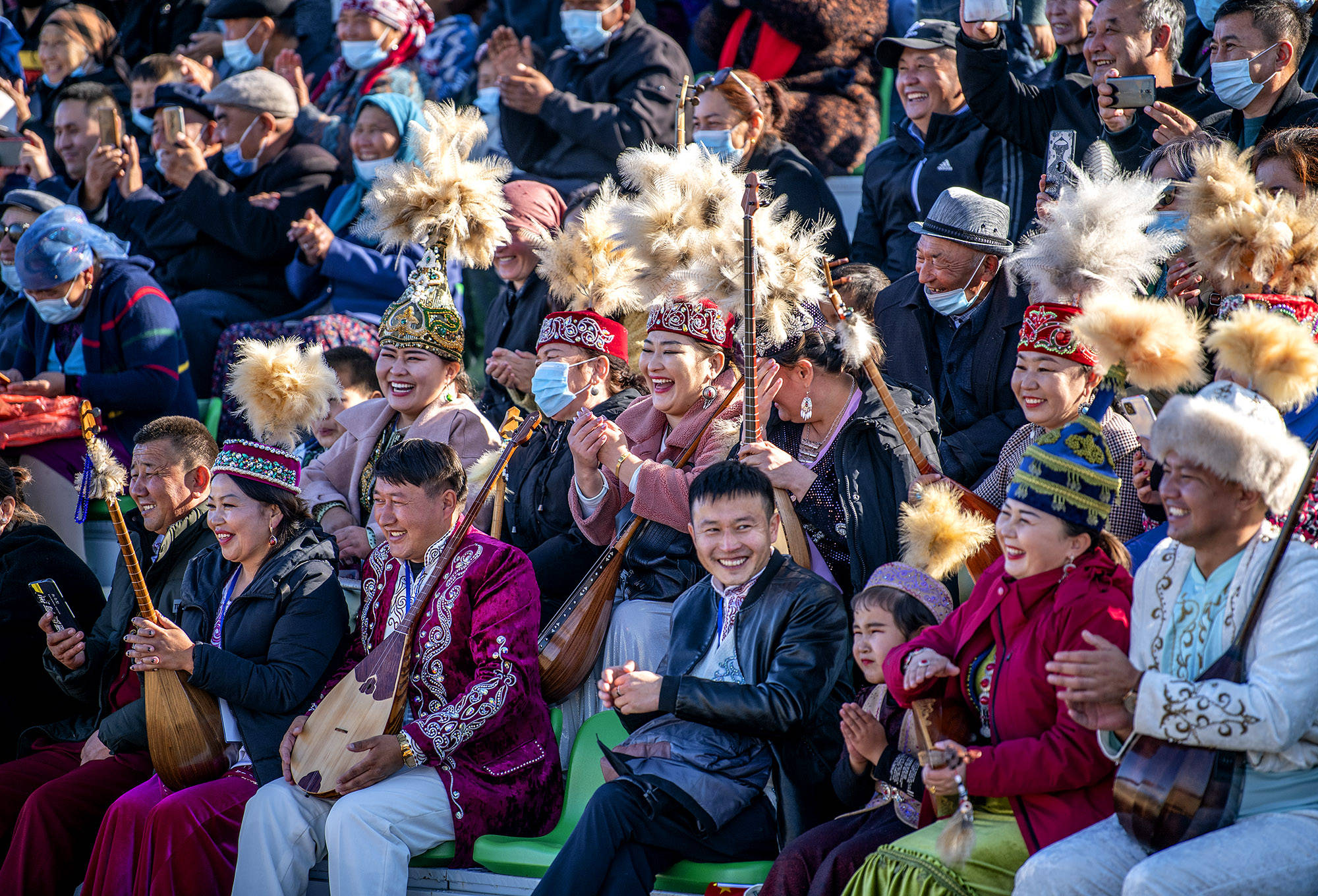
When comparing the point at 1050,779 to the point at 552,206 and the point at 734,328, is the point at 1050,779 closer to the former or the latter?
the point at 734,328

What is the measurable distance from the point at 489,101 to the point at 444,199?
295 cm

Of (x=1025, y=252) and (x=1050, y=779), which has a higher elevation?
(x=1025, y=252)

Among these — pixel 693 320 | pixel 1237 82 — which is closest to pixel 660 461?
pixel 693 320

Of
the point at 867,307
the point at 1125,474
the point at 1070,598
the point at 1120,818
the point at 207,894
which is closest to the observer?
the point at 1120,818

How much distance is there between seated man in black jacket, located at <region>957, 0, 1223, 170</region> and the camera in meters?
5.27

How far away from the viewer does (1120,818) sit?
9.42ft

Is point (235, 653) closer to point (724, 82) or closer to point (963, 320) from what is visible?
point (963, 320)

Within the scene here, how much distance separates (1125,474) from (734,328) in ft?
4.89

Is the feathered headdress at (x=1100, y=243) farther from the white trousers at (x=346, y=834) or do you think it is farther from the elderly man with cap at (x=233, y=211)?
the elderly man with cap at (x=233, y=211)

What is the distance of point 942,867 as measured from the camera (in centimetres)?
305

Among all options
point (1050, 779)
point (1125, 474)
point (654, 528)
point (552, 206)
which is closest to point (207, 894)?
point (654, 528)

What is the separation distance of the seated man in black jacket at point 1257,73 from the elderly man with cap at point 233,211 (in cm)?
476

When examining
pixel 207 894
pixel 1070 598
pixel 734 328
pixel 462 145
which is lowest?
pixel 207 894

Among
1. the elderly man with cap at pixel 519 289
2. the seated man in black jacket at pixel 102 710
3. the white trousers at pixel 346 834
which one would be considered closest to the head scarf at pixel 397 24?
the elderly man with cap at pixel 519 289
